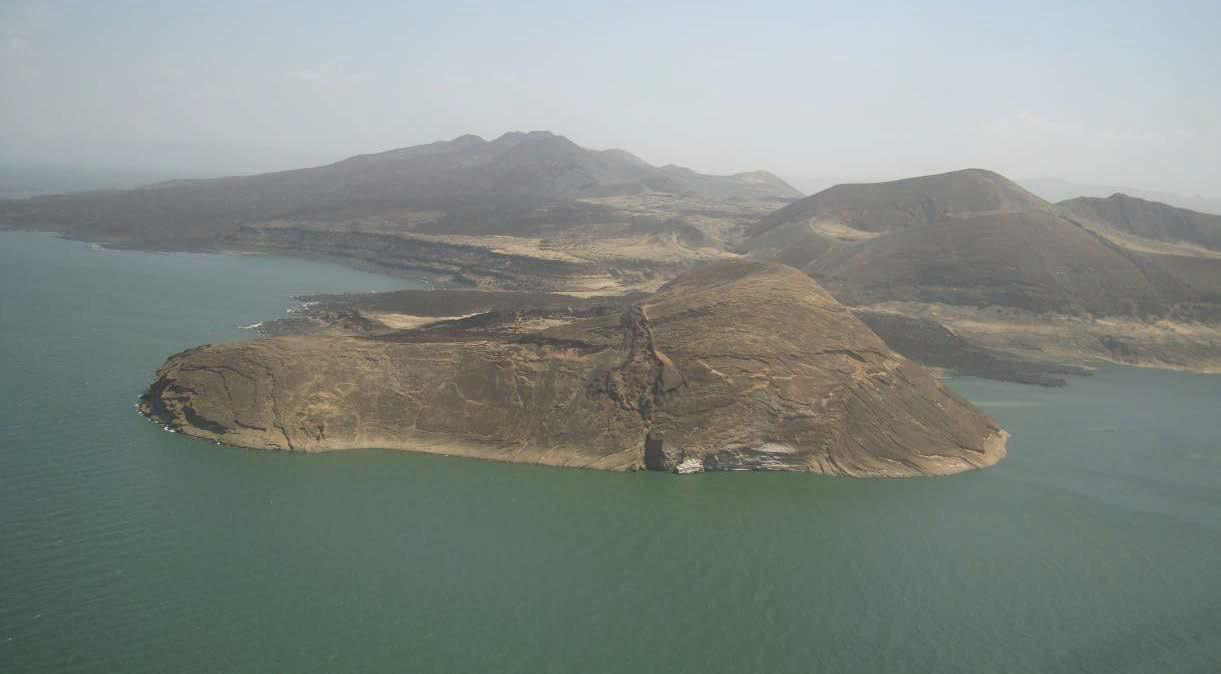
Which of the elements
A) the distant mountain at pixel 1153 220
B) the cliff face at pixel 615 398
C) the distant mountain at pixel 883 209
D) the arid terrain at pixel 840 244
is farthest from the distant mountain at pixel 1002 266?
the cliff face at pixel 615 398

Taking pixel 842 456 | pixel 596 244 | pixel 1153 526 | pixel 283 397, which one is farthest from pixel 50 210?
pixel 1153 526

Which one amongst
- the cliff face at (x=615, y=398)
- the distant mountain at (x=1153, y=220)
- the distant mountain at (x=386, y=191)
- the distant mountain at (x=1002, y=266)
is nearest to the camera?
the cliff face at (x=615, y=398)

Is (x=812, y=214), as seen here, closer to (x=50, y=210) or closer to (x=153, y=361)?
(x=153, y=361)

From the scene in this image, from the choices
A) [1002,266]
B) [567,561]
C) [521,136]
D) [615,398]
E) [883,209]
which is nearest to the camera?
[567,561]

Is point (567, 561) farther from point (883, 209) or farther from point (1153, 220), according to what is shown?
point (1153, 220)

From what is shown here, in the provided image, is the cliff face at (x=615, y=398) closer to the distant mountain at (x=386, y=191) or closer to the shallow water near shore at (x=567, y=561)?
the shallow water near shore at (x=567, y=561)

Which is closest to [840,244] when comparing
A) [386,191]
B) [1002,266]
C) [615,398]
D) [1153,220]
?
[1002,266]
